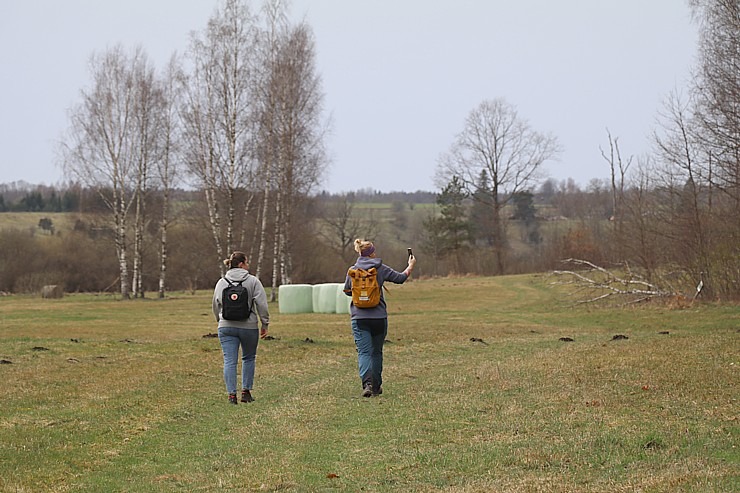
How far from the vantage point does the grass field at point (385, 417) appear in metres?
7.48

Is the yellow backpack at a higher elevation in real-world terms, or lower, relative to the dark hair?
lower

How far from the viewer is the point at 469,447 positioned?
8.57 m

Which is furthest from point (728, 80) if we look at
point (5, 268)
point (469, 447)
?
point (5, 268)

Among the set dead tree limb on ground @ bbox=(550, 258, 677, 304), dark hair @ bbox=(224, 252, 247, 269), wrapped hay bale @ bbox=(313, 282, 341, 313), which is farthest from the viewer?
wrapped hay bale @ bbox=(313, 282, 341, 313)

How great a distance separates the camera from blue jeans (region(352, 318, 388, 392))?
12703 millimetres

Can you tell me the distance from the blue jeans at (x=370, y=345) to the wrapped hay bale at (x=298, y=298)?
22.1 metres

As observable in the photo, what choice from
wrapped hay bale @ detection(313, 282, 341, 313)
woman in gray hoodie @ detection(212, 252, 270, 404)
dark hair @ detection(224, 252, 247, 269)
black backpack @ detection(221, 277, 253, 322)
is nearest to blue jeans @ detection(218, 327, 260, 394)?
woman in gray hoodie @ detection(212, 252, 270, 404)

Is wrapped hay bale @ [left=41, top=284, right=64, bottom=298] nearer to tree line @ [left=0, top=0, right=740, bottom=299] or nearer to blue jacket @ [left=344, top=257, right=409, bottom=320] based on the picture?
tree line @ [left=0, top=0, right=740, bottom=299]

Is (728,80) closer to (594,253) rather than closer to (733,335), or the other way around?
(733,335)

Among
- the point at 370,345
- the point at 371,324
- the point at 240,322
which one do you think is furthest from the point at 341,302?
the point at 240,322

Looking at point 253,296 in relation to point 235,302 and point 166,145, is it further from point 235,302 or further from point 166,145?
point 166,145

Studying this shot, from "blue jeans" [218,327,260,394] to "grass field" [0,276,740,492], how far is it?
362 millimetres

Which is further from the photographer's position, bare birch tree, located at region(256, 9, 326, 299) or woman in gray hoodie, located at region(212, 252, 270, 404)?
bare birch tree, located at region(256, 9, 326, 299)

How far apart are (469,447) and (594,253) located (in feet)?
177
